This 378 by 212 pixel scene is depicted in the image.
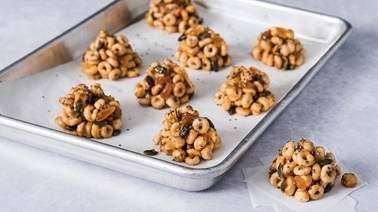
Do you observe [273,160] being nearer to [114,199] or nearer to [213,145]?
[213,145]

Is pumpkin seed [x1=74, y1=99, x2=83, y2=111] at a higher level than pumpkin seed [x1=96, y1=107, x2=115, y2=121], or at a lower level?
higher

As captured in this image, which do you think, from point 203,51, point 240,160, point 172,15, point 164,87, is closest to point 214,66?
point 203,51

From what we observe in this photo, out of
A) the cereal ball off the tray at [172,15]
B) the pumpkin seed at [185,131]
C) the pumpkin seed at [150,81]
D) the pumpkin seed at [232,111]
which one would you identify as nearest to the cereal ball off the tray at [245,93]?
the pumpkin seed at [232,111]

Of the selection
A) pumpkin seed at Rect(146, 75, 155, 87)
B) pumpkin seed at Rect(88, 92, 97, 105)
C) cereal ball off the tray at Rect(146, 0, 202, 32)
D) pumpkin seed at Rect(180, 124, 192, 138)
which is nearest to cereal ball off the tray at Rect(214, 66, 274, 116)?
pumpkin seed at Rect(146, 75, 155, 87)

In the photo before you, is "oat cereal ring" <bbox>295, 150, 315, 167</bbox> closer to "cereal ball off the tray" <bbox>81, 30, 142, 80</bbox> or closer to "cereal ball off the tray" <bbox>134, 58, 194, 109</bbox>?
"cereal ball off the tray" <bbox>134, 58, 194, 109</bbox>

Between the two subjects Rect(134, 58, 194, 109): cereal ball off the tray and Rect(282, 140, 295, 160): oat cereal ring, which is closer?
Rect(282, 140, 295, 160): oat cereal ring

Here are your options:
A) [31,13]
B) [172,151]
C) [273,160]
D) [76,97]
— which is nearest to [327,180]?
[273,160]

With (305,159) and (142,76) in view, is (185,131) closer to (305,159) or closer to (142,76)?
(305,159)
